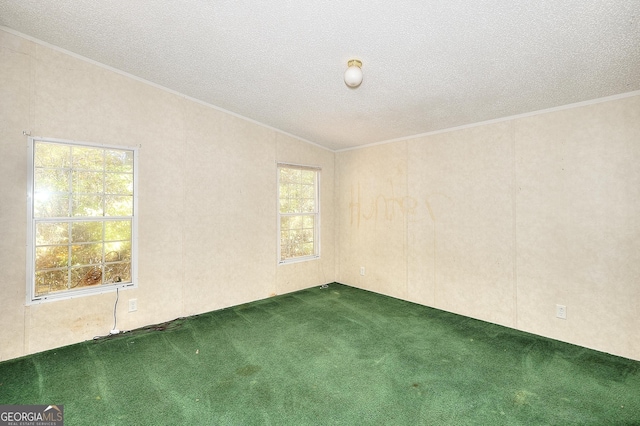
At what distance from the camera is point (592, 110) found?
2.66m

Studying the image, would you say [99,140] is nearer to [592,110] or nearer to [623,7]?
[623,7]

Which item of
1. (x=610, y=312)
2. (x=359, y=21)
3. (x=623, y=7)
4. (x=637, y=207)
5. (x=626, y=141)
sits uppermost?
(x=359, y=21)

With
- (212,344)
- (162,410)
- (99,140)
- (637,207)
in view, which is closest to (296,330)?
(212,344)

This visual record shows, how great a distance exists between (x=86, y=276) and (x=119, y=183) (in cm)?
101

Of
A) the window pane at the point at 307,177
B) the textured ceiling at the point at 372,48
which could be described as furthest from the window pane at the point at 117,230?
the window pane at the point at 307,177

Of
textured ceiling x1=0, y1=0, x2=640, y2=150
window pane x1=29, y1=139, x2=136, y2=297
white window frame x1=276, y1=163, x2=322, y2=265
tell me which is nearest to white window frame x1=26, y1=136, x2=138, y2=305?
window pane x1=29, y1=139, x2=136, y2=297

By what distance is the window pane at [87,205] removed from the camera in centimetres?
290

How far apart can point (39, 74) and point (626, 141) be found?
5284 millimetres

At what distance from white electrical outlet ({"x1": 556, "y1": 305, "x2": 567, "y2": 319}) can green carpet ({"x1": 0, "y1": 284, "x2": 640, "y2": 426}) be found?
0.29 m

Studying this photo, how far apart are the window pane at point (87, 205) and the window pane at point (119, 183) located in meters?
0.13

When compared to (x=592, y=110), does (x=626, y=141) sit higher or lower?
lower

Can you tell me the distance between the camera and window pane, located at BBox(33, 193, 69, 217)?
2705 millimetres

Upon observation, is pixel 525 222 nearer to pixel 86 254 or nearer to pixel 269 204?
pixel 269 204

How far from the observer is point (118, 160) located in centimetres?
313
